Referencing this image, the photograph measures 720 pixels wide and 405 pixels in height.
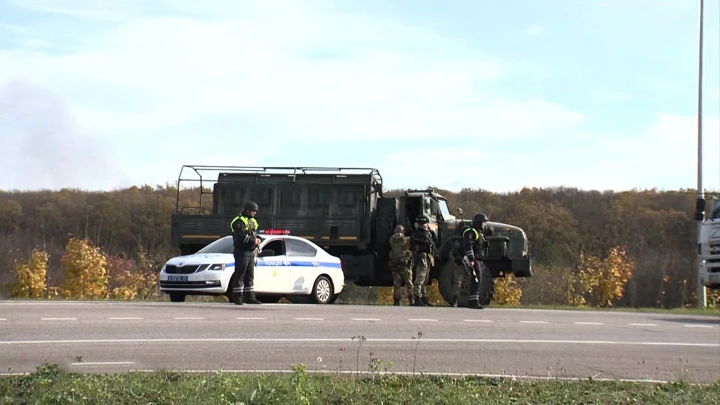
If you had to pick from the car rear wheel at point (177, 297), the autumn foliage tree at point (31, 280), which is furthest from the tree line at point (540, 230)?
the car rear wheel at point (177, 297)

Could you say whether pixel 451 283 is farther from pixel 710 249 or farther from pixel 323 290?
pixel 710 249

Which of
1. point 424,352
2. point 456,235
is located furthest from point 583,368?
point 456,235

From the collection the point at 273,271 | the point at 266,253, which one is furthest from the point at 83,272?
the point at 273,271

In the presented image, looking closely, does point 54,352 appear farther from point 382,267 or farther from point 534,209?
point 534,209

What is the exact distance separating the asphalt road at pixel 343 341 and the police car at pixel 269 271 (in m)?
1.39

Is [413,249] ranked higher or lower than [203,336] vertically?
higher

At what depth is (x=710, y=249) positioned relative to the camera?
23.0 m

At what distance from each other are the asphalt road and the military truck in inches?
227

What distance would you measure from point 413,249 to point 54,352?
11.6 meters

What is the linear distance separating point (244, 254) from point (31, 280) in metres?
27.2

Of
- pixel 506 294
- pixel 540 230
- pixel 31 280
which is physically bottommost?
pixel 31 280

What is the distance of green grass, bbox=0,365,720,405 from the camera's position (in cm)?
814

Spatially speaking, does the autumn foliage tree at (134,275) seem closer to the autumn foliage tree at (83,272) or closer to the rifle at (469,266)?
the autumn foliage tree at (83,272)

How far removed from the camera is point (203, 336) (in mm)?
13281
